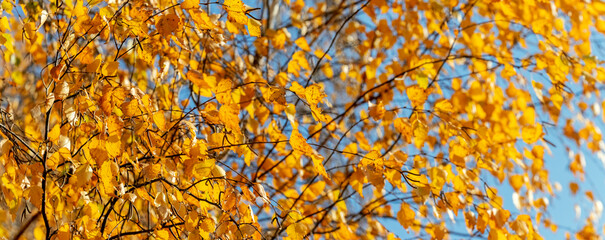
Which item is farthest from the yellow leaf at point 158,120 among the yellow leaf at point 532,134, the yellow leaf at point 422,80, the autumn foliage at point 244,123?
the yellow leaf at point 532,134

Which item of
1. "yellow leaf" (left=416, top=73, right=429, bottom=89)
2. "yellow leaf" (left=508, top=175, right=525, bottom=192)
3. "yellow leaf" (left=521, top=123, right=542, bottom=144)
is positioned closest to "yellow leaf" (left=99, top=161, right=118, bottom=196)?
"yellow leaf" (left=416, top=73, right=429, bottom=89)

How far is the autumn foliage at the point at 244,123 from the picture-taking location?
154 cm

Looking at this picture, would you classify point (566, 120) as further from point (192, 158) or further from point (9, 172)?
point (9, 172)

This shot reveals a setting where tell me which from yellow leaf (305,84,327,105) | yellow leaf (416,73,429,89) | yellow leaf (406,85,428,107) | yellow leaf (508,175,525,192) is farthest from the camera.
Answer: yellow leaf (508,175,525,192)

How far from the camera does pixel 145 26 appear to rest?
1.57 metres

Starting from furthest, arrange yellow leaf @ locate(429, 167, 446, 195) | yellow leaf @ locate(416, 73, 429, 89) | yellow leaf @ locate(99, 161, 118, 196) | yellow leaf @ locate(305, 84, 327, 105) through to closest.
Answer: yellow leaf @ locate(416, 73, 429, 89) < yellow leaf @ locate(429, 167, 446, 195) < yellow leaf @ locate(305, 84, 327, 105) < yellow leaf @ locate(99, 161, 118, 196)

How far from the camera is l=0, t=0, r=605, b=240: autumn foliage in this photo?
1.54 metres

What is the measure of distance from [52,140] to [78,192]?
0.18 m

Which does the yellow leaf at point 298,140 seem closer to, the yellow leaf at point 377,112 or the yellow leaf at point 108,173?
the yellow leaf at point 108,173

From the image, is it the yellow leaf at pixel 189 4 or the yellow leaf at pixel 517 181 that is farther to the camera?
the yellow leaf at pixel 517 181

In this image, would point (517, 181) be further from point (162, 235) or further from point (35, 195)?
point (35, 195)

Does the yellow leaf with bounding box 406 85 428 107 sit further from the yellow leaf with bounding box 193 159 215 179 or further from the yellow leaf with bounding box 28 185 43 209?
the yellow leaf with bounding box 28 185 43 209

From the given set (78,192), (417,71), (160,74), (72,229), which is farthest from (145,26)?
(417,71)

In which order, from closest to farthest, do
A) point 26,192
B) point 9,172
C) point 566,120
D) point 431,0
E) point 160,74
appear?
point 26,192
point 9,172
point 160,74
point 431,0
point 566,120
